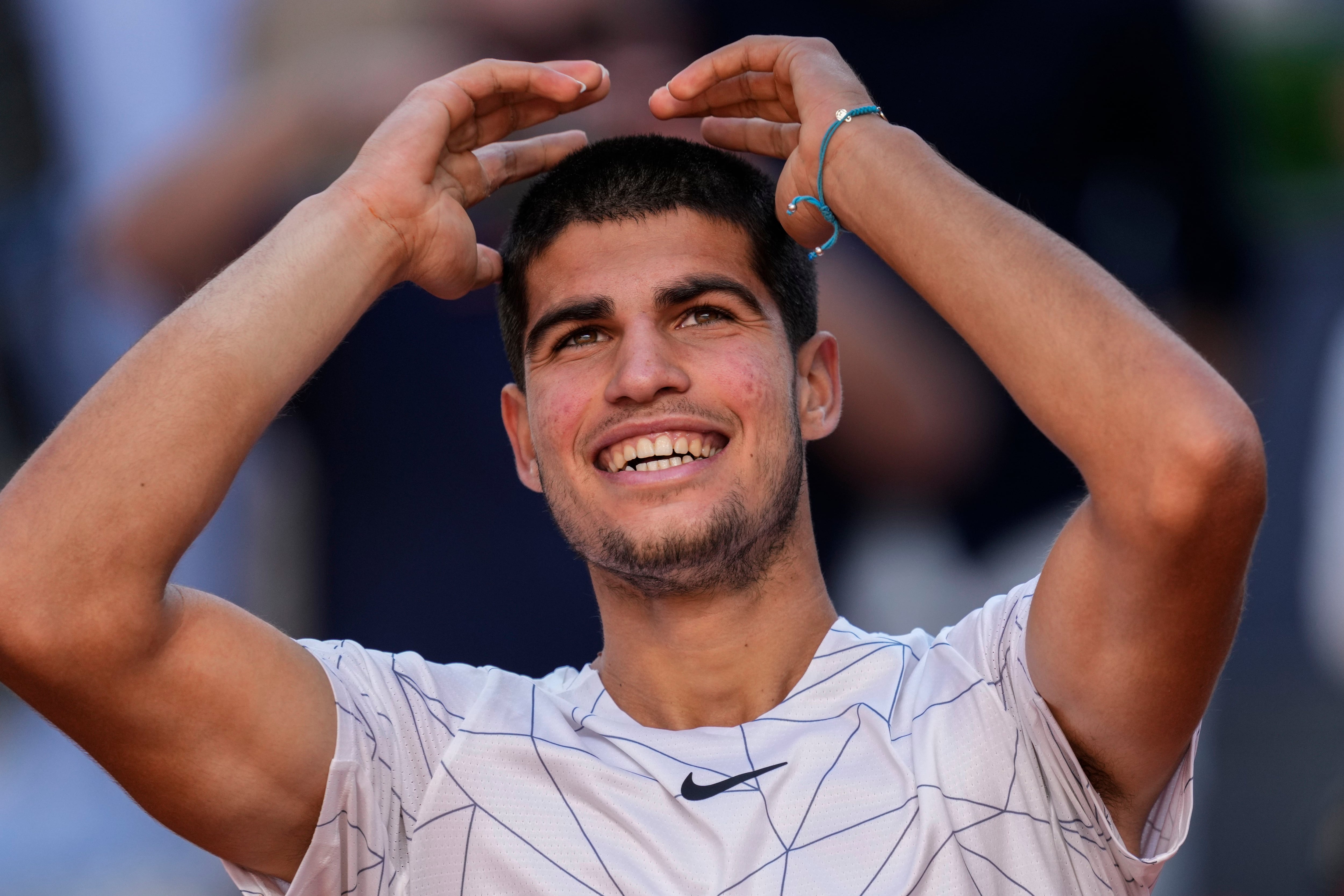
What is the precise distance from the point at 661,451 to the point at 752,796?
1.78 feet

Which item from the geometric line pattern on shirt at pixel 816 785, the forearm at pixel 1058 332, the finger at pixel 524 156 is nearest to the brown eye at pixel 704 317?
the forearm at pixel 1058 332

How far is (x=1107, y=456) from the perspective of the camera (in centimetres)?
150

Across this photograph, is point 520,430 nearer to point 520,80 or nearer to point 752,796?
point 520,80

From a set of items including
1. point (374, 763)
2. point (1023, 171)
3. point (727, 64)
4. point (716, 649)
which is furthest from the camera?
point (1023, 171)

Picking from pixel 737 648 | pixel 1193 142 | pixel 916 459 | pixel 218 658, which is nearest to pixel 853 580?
pixel 916 459

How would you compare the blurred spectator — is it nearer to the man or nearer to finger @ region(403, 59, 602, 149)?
the man

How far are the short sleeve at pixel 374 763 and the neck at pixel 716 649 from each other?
0.87ft

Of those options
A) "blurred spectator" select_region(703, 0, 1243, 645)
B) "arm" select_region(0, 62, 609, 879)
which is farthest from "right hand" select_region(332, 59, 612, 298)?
"blurred spectator" select_region(703, 0, 1243, 645)

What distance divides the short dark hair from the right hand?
0.06m

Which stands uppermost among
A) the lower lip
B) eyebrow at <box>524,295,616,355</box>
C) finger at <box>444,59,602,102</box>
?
finger at <box>444,59,602,102</box>

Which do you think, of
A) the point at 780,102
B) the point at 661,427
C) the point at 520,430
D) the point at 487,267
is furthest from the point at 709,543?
the point at 780,102

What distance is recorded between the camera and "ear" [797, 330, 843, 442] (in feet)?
7.16

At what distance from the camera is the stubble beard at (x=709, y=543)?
1.90 m

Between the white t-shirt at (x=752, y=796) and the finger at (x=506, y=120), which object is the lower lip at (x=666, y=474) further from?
the finger at (x=506, y=120)
